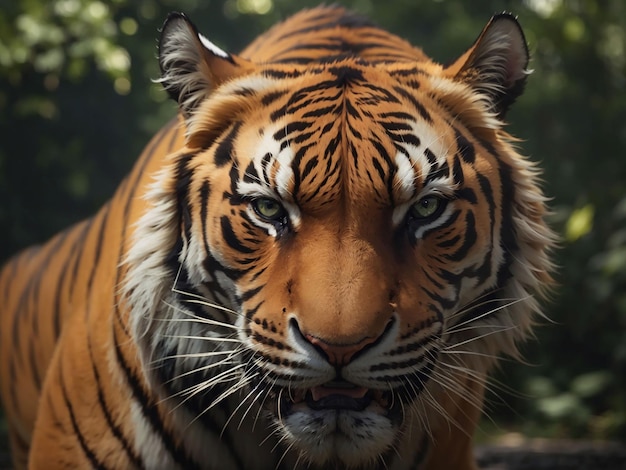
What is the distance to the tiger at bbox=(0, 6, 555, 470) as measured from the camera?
2025 mm

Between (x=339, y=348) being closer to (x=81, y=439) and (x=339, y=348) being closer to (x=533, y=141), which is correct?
(x=81, y=439)

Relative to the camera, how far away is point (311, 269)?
78.2 inches

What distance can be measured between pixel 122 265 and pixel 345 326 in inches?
32.2

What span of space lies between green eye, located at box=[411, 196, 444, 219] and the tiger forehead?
0.14ft

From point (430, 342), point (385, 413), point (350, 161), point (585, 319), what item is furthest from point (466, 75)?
point (585, 319)

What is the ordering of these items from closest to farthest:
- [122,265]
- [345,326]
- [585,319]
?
1. [345,326]
2. [122,265]
3. [585,319]

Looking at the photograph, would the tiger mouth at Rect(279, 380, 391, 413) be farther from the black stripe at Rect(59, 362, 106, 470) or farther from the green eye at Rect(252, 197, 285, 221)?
the black stripe at Rect(59, 362, 106, 470)

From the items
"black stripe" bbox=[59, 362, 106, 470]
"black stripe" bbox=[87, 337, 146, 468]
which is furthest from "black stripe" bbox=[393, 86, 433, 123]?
"black stripe" bbox=[59, 362, 106, 470]

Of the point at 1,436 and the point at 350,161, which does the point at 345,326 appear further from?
the point at 1,436

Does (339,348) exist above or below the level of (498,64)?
below

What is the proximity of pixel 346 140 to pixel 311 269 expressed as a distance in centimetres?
32

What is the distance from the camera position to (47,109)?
19.7 feet

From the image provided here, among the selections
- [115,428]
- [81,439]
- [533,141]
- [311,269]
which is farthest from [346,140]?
[533,141]

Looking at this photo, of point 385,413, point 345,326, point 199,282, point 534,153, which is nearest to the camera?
point 345,326
